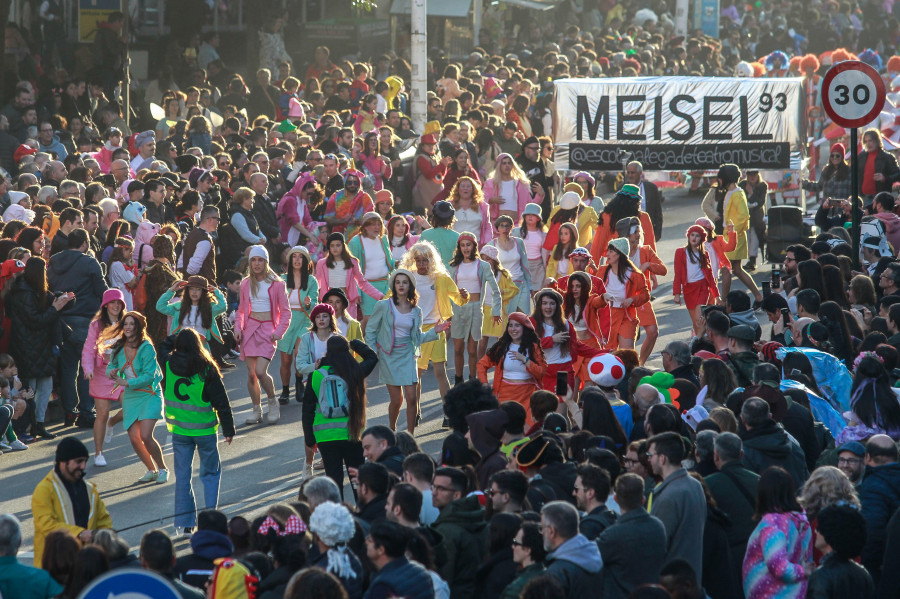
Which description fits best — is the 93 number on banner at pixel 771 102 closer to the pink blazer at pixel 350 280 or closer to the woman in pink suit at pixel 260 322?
the pink blazer at pixel 350 280

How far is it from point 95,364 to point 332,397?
2624 millimetres

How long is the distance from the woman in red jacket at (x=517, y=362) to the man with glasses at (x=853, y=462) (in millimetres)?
3261

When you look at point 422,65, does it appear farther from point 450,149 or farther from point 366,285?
point 366,285

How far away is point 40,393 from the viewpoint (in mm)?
12031

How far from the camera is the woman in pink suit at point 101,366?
11.1 meters

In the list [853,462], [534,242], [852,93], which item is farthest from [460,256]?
[853,462]

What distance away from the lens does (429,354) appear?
12.3 metres

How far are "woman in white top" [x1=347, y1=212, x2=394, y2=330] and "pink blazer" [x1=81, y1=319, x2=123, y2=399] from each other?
3048mm

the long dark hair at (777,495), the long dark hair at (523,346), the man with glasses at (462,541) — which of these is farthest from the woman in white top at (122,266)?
the long dark hair at (777,495)

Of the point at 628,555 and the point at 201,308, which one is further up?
the point at 201,308

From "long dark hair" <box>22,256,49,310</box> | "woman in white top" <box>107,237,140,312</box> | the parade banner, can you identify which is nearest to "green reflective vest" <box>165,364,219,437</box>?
"long dark hair" <box>22,256,49,310</box>

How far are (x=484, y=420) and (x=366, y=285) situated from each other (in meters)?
5.26

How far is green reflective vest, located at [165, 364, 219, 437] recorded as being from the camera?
9594 millimetres

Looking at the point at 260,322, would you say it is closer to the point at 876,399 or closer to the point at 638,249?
the point at 638,249
